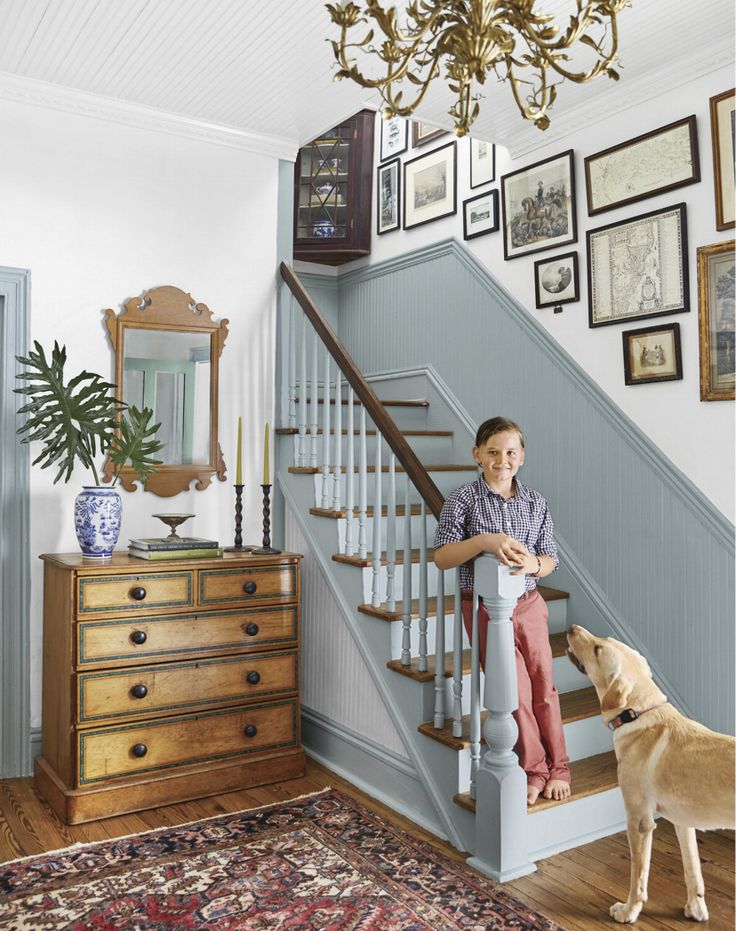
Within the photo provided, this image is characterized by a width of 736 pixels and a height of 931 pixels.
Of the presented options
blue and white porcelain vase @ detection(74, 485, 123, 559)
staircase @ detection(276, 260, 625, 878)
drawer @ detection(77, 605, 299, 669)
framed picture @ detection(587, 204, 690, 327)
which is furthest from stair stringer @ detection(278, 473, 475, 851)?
framed picture @ detection(587, 204, 690, 327)

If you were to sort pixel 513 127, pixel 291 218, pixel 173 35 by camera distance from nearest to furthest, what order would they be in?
pixel 173 35
pixel 513 127
pixel 291 218

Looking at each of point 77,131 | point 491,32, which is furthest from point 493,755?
point 77,131

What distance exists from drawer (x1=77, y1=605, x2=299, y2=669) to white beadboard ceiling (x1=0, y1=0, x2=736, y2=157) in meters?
2.19

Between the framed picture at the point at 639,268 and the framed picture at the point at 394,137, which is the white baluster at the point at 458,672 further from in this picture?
the framed picture at the point at 394,137

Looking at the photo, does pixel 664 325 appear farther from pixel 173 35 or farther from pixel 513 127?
pixel 173 35

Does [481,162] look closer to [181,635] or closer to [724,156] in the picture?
[724,156]

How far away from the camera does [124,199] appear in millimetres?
3625

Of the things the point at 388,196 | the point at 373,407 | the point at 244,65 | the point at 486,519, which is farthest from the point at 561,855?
the point at 388,196

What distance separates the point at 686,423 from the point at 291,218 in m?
2.18

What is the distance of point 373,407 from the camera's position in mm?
3301

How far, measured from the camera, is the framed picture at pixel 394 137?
4.74 m

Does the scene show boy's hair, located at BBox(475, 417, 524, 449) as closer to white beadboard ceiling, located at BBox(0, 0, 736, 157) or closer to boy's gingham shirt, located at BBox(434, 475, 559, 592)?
boy's gingham shirt, located at BBox(434, 475, 559, 592)

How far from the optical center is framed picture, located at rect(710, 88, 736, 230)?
2.99 metres

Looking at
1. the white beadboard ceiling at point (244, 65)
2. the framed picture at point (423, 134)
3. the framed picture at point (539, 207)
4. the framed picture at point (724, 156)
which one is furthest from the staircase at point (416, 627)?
the framed picture at point (724, 156)
